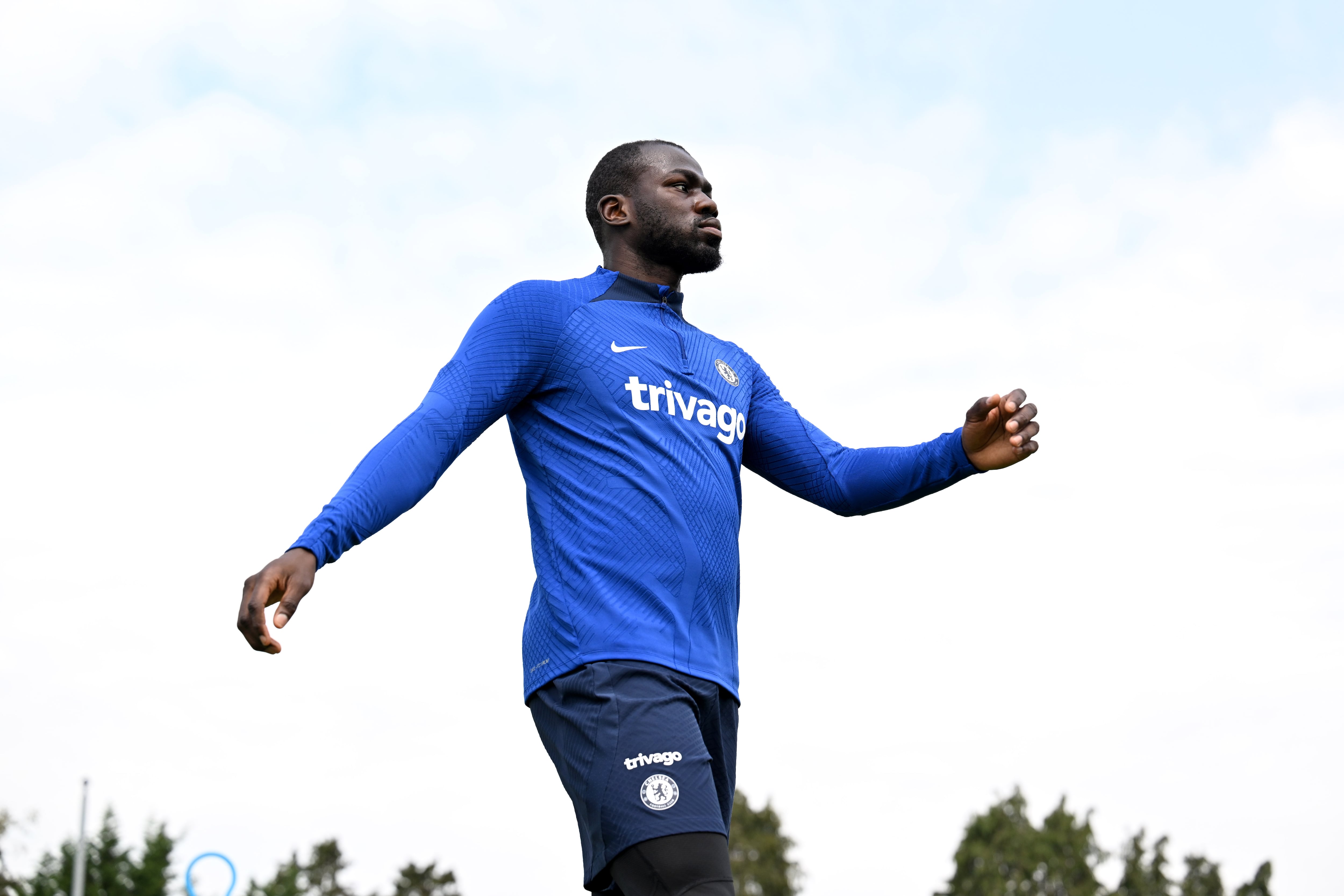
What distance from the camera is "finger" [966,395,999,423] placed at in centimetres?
444

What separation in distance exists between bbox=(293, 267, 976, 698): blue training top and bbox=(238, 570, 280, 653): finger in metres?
0.21

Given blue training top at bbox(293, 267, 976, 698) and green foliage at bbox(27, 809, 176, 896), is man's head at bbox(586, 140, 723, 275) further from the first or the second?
green foliage at bbox(27, 809, 176, 896)

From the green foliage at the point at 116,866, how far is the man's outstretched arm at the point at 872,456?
53867mm

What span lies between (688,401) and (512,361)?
0.52 metres

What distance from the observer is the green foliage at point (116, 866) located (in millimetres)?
52438

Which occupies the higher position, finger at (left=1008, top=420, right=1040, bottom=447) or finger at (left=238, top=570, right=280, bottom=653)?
finger at (left=1008, top=420, right=1040, bottom=447)

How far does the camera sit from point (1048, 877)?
221 feet

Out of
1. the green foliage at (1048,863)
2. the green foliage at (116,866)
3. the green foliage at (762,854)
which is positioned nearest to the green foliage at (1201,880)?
the green foliage at (1048,863)

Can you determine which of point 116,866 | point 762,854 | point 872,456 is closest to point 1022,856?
point 762,854

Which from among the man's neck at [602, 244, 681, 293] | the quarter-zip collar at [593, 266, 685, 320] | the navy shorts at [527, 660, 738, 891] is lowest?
the navy shorts at [527, 660, 738, 891]

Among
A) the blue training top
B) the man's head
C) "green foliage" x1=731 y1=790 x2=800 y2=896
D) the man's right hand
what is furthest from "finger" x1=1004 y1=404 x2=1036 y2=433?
"green foliage" x1=731 y1=790 x2=800 y2=896

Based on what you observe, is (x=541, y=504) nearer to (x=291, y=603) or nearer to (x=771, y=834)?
(x=291, y=603)

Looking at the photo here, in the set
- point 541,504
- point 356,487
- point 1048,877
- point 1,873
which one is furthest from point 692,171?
point 1048,877

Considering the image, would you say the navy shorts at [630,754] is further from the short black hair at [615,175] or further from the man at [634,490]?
the short black hair at [615,175]
